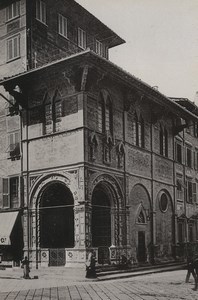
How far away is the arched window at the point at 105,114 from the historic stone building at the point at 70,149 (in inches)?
2.1

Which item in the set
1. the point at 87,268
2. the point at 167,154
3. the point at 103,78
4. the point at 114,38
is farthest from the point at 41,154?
the point at 114,38

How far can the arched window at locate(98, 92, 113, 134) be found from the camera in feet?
76.9

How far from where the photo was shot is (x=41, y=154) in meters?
23.2

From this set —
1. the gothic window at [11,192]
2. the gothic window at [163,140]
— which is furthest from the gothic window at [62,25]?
the gothic window at [11,192]

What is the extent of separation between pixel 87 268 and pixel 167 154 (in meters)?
12.8

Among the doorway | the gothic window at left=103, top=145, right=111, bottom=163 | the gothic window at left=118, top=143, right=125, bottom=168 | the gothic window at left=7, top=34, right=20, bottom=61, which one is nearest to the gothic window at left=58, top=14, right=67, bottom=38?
the gothic window at left=7, top=34, right=20, bottom=61

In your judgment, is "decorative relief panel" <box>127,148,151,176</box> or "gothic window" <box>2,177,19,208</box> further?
"decorative relief panel" <box>127,148,151,176</box>

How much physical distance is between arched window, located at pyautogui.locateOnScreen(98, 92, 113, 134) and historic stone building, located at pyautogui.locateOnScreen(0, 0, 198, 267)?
54mm

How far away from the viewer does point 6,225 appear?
2353cm

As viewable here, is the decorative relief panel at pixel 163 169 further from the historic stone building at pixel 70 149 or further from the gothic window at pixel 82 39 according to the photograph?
the gothic window at pixel 82 39

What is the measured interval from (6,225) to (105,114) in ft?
24.8

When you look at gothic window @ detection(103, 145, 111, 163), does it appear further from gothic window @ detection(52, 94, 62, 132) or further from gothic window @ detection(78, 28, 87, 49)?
gothic window @ detection(78, 28, 87, 49)

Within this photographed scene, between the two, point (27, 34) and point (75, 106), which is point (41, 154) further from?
point (27, 34)

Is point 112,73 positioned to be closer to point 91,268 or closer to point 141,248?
point 91,268
